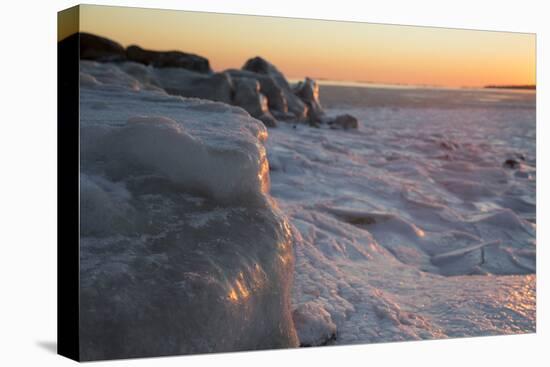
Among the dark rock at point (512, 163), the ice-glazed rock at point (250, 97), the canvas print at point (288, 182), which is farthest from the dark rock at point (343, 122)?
the dark rock at point (512, 163)

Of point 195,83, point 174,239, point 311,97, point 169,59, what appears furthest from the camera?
point 311,97

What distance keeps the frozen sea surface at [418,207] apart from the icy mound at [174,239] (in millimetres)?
669

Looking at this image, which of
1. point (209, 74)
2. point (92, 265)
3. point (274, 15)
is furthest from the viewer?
point (209, 74)

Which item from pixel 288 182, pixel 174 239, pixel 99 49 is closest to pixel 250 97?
pixel 288 182

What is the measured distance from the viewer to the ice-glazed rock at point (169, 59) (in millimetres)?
3900

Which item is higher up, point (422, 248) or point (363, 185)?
point (363, 185)

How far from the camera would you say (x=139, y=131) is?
331cm

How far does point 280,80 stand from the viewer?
15.6 ft

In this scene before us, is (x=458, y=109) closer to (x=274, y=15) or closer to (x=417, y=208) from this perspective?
(x=417, y=208)

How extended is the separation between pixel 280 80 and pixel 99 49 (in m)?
1.48

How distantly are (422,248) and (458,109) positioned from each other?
101 cm

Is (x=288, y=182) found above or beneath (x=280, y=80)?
beneath

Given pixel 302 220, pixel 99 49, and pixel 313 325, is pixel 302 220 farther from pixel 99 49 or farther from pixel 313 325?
pixel 99 49

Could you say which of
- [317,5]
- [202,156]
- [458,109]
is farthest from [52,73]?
[458,109]
